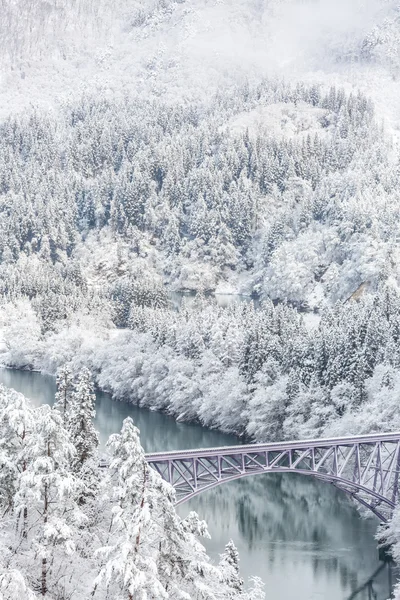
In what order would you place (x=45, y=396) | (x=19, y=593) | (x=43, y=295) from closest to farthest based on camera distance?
(x=19, y=593) → (x=45, y=396) → (x=43, y=295)

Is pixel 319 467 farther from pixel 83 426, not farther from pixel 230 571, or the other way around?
pixel 83 426

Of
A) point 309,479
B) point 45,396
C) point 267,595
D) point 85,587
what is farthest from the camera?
point 45,396

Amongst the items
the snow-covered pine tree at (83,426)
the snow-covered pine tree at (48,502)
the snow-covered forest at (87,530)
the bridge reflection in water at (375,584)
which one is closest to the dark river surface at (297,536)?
the bridge reflection in water at (375,584)

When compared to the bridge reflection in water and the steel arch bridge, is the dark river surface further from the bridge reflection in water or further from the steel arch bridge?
the steel arch bridge

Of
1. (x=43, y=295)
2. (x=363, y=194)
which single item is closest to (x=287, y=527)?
(x=43, y=295)

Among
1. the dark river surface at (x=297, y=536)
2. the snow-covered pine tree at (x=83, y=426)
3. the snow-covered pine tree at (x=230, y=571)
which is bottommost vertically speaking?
the dark river surface at (x=297, y=536)

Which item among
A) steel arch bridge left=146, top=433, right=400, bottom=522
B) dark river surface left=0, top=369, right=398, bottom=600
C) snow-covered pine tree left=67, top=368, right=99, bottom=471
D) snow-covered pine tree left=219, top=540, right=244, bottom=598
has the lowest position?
dark river surface left=0, top=369, right=398, bottom=600

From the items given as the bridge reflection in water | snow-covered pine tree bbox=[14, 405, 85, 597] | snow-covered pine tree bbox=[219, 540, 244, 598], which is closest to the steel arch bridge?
the bridge reflection in water

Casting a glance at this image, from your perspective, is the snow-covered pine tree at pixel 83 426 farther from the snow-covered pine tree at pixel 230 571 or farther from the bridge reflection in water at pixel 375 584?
the bridge reflection in water at pixel 375 584

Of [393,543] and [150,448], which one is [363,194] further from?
[393,543]
